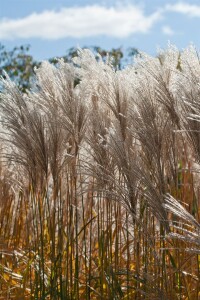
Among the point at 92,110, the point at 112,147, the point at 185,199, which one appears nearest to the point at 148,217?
the point at 185,199

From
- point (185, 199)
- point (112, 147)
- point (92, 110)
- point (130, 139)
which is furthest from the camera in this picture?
point (185, 199)

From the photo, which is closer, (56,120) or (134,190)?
(134,190)

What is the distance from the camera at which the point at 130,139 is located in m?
4.39

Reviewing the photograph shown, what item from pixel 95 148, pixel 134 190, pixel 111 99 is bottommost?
pixel 134 190

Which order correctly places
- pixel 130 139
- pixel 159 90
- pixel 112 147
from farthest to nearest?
pixel 130 139, pixel 159 90, pixel 112 147

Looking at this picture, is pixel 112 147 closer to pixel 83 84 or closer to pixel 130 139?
pixel 130 139

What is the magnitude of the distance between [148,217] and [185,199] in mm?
421

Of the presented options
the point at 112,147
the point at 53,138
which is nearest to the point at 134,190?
the point at 112,147

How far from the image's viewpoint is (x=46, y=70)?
188 inches

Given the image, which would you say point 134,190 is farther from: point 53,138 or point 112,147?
point 53,138

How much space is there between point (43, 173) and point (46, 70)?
2.12 ft

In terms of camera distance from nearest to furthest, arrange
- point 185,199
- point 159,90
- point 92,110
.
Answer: point 159,90 < point 92,110 < point 185,199

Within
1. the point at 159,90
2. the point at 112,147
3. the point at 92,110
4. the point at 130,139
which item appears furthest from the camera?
the point at 92,110

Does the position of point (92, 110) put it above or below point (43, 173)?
above
